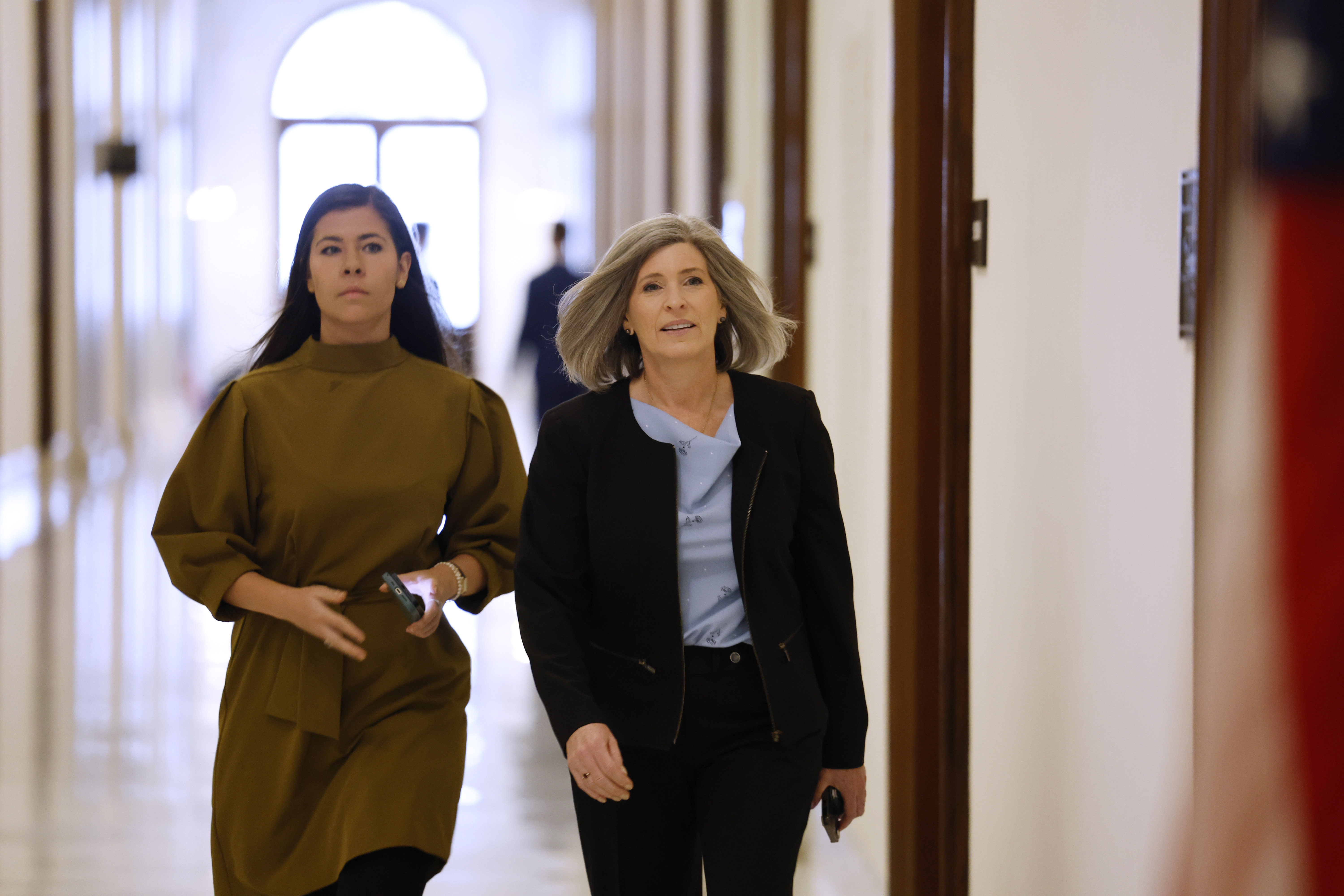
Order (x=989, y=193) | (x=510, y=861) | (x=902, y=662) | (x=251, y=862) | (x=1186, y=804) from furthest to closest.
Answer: (x=510, y=861) → (x=902, y=662) → (x=989, y=193) → (x=251, y=862) → (x=1186, y=804)

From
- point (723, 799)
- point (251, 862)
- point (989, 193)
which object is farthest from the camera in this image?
point (989, 193)

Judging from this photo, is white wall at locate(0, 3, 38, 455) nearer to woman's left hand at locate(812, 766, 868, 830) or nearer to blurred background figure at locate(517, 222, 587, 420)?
blurred background figure at locate(517, 222, 587, 420)

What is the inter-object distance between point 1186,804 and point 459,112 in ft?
69.6

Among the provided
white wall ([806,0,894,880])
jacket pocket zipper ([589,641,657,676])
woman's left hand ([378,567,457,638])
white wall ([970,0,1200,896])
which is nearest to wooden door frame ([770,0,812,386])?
white wall ([806,0,894,880])

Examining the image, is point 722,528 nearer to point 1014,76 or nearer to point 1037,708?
point 1037,708

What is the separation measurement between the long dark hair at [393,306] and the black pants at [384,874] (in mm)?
913

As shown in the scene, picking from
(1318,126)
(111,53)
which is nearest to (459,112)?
(111,53)

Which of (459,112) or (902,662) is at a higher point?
(459,112)

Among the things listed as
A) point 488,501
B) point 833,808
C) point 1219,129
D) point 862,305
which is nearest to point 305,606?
point 488,501

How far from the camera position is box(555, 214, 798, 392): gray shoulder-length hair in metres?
2.28

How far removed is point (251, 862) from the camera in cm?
235

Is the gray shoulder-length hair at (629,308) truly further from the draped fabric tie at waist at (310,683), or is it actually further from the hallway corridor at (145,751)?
the hallway corridor at (145,751)

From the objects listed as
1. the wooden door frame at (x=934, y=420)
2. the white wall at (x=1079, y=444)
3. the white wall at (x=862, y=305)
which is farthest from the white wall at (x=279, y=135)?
the white wall at (x=1079, y=444)

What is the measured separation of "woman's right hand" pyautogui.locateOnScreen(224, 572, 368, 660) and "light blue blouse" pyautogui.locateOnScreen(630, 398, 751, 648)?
1.90 ft
